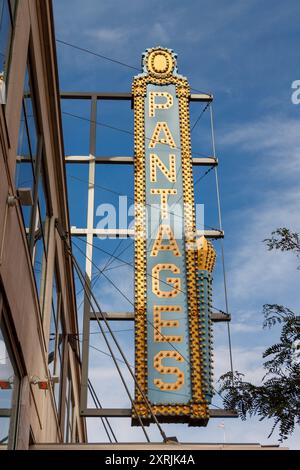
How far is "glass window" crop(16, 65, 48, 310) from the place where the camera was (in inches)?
403

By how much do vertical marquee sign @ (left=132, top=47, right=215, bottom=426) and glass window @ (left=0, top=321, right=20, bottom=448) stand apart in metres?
5.59

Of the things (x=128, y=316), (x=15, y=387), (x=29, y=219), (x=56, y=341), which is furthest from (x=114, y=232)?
(x=15, y=387)

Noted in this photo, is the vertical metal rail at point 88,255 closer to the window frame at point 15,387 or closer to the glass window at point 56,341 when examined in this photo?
the glass window at point 56,341

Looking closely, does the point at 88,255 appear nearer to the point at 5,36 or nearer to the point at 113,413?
the point at 113,413

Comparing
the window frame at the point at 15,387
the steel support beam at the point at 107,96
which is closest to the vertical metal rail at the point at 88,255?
the steel support beam at the point at 107,96

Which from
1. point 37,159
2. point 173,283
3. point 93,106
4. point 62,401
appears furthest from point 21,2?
point 93,106

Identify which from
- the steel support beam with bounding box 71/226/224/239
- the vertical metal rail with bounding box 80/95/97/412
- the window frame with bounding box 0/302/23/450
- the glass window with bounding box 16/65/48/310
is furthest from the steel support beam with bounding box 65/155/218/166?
the window frame with bounding box 0/302/23/450

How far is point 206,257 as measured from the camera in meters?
17.8

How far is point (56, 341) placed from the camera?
15812mm

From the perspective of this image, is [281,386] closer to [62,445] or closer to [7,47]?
[62,445]

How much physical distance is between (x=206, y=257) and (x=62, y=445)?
28.2 ft

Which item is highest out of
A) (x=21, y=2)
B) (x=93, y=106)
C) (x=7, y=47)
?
(x=93, y=106)

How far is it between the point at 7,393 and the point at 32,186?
11.1ft

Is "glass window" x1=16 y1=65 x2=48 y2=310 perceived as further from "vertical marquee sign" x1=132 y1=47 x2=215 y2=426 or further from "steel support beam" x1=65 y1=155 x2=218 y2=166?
"steel support beam" x1=65 y1=155 x2=218 y2=166
